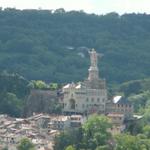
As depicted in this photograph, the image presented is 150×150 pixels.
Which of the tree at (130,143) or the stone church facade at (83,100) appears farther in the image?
the stone church facade at (83,100)

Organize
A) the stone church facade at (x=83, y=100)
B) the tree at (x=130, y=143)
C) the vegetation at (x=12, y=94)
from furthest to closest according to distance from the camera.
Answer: the vegetation at (x=12, y=94), the stone church facade at (x=83, y=100), the tree at (x=130, y=143)

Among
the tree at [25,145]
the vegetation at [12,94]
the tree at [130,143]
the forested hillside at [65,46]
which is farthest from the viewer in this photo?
the forested hillside at [65,46]

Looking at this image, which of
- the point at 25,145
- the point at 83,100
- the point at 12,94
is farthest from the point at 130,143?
the point at 12,94

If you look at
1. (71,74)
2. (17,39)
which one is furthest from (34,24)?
(71,74)

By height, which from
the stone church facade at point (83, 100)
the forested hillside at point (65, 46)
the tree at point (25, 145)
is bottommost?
the tree at point (25, 145)

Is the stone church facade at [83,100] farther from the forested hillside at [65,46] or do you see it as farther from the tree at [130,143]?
the forested hillside at [65,46]

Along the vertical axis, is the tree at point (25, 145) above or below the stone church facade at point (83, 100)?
below

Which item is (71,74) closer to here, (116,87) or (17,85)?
(116,87)

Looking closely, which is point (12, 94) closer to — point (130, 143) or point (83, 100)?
point (83, 100)

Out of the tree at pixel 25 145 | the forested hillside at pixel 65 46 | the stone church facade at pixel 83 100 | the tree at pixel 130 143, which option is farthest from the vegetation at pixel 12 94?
the forested hillside at pixel 65 46
